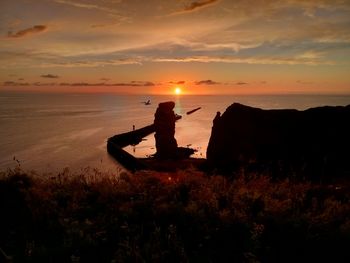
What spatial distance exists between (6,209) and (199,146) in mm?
70460

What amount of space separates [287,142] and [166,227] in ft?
66.9

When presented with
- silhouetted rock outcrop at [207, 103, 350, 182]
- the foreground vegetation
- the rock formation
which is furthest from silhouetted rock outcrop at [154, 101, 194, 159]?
the foreground vegetation

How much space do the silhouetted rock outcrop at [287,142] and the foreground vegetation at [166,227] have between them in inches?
554

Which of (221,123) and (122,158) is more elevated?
(221,123)

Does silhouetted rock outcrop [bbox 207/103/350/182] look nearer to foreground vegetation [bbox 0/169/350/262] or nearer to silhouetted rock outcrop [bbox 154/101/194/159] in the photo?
foreground vegetation [bbox 0/169/350/262]

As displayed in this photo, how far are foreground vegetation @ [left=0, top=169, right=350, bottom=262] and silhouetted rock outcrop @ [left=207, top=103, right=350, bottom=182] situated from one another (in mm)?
14067

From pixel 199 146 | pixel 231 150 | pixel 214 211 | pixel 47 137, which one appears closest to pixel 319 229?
pixel 214 211

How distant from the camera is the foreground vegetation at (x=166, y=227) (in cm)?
516

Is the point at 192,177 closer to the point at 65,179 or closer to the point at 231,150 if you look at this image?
the point at 65,179

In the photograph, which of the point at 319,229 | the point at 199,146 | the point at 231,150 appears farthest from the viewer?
the point at 199,146

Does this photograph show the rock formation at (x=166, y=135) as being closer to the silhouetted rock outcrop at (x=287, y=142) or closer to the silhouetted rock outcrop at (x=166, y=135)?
the silhouetted rock outcrop at (x=166, y=135)

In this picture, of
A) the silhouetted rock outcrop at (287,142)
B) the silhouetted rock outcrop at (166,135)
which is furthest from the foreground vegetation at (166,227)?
the silhouetted rock outcrop at (166,135)

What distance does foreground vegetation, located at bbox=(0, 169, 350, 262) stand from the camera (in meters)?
5.16

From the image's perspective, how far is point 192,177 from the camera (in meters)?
8.93
